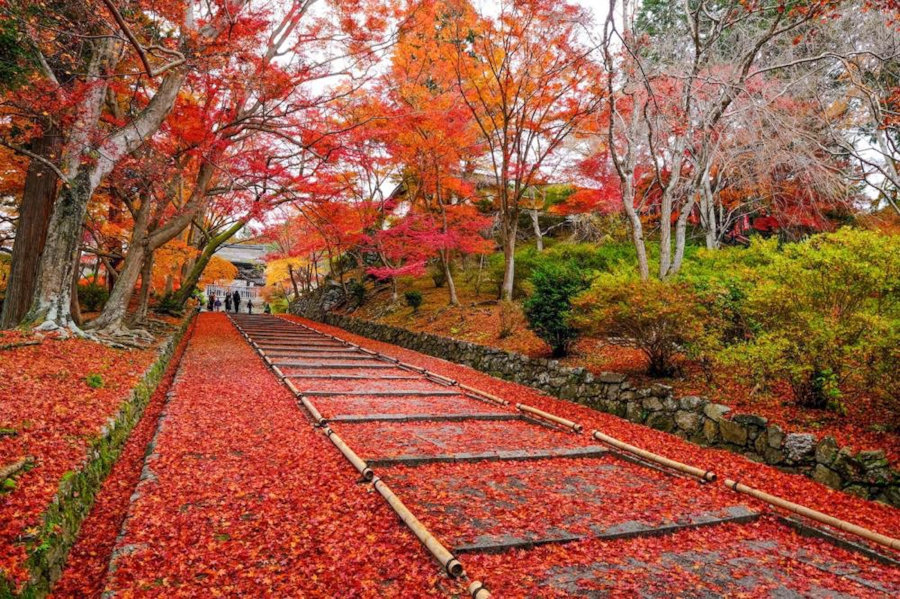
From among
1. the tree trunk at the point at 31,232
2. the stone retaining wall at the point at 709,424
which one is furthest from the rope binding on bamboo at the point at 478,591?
→ the tree trunk at the point at 31,232

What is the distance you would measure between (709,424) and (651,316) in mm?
1441

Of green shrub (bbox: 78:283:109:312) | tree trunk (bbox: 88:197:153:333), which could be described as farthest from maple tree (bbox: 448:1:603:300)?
green shrub (bbox: 78:283:109:312)

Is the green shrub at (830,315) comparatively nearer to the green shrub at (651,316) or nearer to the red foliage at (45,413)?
the green shrub at (651,316)

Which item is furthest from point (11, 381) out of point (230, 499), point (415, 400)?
point (415, 400)

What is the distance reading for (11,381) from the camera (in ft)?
16.0

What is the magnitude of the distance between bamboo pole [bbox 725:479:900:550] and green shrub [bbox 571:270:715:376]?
2.44m

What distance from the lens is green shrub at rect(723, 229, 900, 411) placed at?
4.59 m

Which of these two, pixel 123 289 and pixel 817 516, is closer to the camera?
pixel 817 516

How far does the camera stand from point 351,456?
14.2 ft

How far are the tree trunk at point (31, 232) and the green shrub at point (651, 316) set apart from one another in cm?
956

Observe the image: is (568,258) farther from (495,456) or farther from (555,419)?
(495,456)

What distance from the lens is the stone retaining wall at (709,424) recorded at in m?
4.36

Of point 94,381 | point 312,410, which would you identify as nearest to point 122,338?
point 94,381

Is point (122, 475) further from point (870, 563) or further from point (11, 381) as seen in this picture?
point (870, 563)
